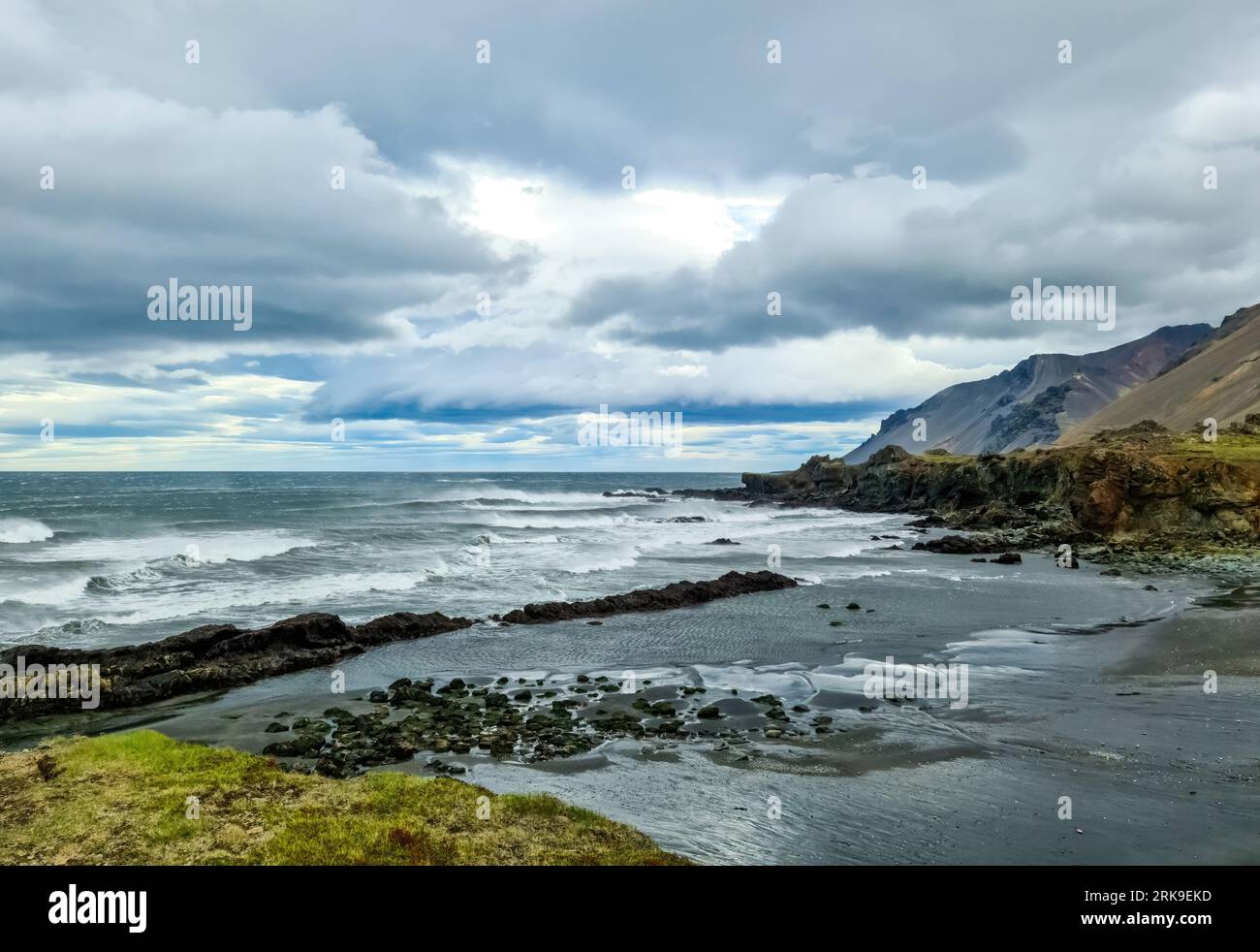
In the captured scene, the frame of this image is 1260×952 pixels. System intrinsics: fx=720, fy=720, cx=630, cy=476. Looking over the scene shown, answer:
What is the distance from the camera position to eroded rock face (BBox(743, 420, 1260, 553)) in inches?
1922

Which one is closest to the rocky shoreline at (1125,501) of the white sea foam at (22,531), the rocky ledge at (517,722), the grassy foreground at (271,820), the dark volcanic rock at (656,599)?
the dark volcanic rock at (656,599)

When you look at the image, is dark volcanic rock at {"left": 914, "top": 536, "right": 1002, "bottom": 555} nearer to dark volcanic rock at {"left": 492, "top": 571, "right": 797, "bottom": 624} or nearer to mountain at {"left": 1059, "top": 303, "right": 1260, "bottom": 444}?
dark volcanic rock at {"left": 492, "top": 571, "right": 797, "bottom": 624}

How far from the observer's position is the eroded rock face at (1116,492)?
160ft

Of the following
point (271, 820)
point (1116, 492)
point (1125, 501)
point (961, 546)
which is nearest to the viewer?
point (271, 820)

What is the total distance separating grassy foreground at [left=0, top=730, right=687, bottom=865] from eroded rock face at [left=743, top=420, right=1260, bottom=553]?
154 ft

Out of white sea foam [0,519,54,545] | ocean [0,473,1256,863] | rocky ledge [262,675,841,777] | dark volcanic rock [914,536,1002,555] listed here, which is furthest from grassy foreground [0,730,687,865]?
white sea foam [0,519,54,545]

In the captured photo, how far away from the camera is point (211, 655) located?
73.9 ft

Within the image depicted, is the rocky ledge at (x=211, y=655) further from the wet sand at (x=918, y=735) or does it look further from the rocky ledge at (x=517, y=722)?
the rocky ledge at (x=517, y=722)

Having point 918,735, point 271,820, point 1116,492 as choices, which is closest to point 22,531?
point 271,820

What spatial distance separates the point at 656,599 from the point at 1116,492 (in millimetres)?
40788

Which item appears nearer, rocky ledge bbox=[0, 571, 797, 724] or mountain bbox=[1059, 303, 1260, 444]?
rocky ledge bbox=[0, 571, 797, 724]

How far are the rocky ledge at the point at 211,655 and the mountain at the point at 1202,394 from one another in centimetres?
12854

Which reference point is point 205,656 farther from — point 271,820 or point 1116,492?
point 1116,492
